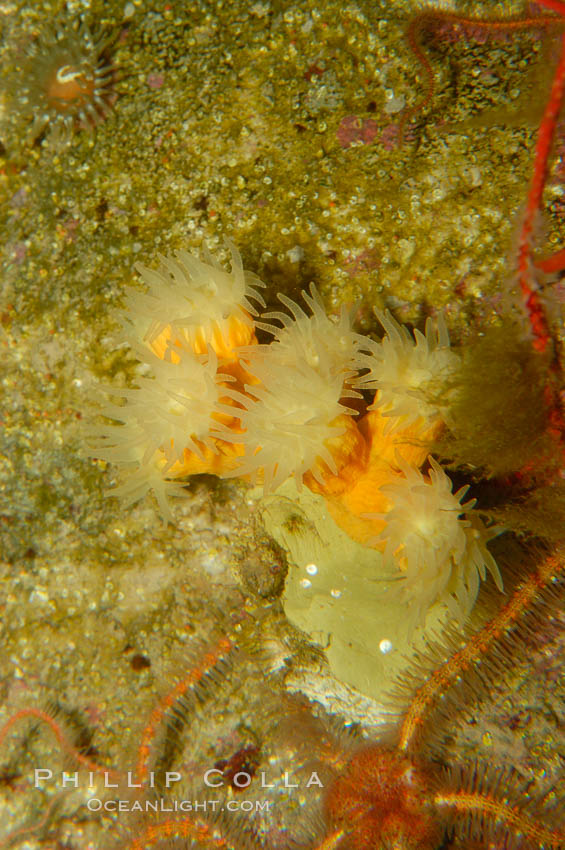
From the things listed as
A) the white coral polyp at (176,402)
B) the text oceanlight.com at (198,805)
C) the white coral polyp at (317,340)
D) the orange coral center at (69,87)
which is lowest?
the text oceanlight.com at (198,805)

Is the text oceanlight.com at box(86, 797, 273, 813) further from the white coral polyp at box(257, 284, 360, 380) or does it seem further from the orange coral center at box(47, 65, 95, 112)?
the orange coral center at box(47, 65, 95, 112)

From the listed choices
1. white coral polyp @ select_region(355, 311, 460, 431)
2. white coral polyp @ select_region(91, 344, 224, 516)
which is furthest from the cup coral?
white coral polyp @ select_region(355, 311, 460, 431)

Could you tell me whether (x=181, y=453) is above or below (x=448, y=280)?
below

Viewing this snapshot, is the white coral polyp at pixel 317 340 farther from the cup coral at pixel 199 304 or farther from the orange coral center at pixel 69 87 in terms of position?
the orange coral center at pixel 69 87

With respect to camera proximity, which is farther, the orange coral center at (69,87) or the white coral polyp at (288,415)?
the orange coral center at (69,87)

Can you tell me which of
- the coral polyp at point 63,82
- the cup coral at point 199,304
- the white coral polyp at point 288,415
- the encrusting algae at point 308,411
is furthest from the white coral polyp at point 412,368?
the coral polyp at point 63,82

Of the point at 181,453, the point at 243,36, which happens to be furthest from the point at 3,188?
the point at 181,453

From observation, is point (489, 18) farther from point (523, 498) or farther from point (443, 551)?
point (443, 551)

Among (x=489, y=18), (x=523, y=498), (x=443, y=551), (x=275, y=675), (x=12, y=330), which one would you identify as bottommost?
(x=275, y=675)
